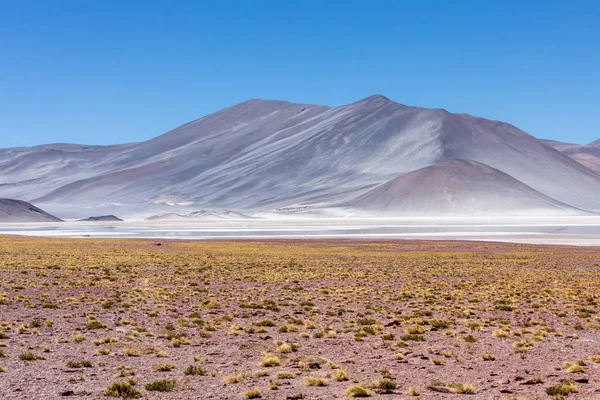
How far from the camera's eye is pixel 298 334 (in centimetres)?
1723

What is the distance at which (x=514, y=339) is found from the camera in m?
16.4

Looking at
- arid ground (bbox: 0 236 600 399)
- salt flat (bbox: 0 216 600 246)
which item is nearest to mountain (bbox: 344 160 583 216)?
salt flat (bbox: 0 216 600 246)

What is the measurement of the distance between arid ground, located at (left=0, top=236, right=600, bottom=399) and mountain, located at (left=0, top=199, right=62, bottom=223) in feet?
450

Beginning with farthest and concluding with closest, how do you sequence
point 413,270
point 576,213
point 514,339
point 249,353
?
point 576,213, point 413,270, point 514,339, point 249,353

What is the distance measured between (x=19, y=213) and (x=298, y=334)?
6311 inches

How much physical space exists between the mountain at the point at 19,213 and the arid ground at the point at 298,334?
137m

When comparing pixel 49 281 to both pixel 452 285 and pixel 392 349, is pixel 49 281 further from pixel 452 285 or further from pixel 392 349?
pixel 392 349

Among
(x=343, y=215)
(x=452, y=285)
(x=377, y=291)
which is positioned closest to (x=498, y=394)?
(x=377, y=291)

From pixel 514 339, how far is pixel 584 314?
449 cm

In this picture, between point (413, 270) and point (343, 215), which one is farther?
point (343, 215)

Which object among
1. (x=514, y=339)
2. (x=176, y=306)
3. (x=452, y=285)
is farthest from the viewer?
(x=452, y=285)

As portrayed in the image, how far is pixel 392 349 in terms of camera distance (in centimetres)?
1520

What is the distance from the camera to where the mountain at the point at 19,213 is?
161175 millimetres

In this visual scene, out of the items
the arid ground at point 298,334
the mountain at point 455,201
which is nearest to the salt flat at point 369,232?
the arid ground at point 298,334
